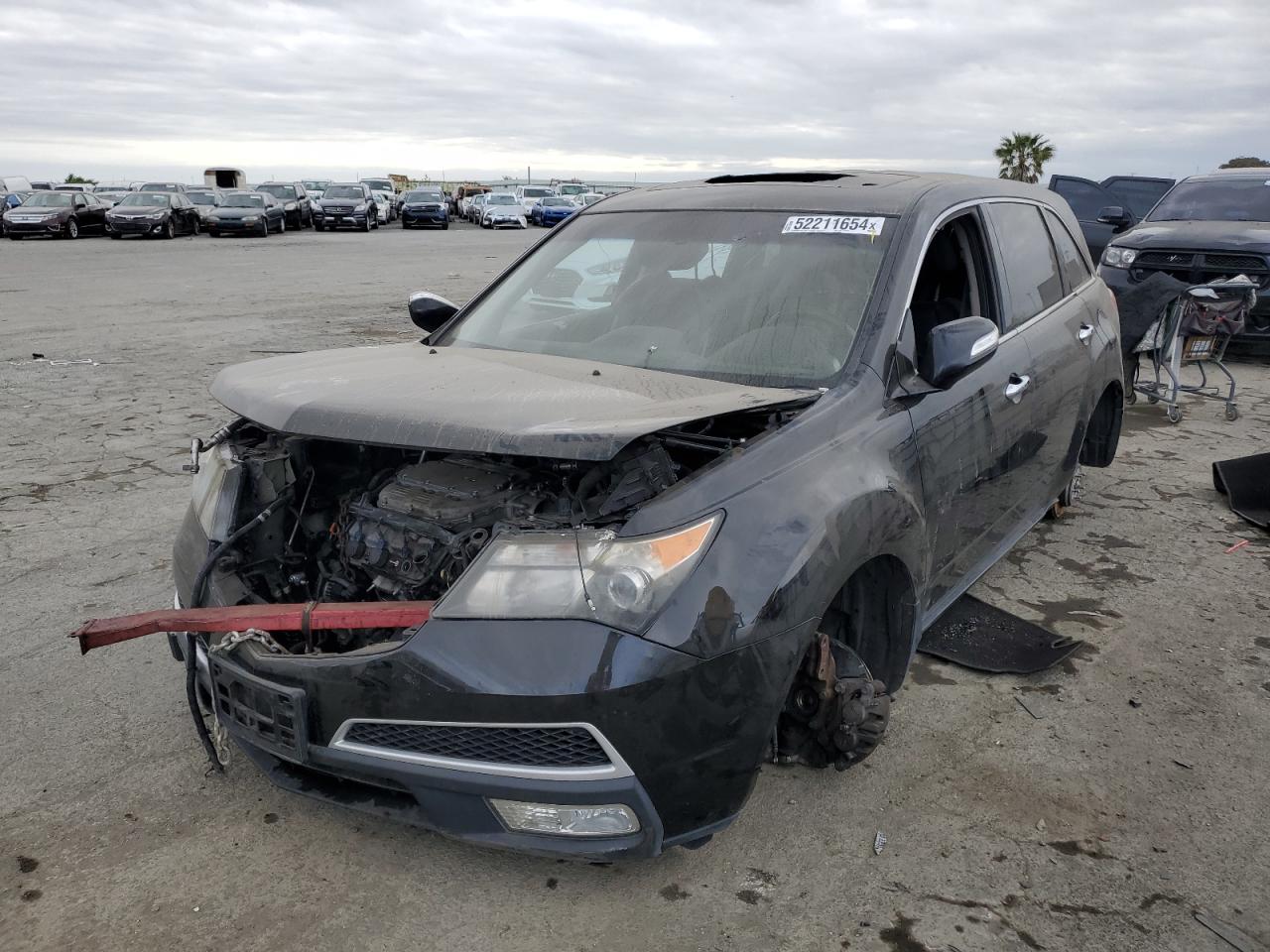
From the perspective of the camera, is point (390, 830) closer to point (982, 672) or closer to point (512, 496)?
point (512, 496)

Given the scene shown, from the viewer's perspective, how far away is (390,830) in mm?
2736

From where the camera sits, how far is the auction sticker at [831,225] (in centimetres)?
339

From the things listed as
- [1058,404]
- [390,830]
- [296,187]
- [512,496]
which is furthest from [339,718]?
[296,187]

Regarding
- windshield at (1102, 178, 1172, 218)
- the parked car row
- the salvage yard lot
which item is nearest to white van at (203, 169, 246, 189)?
the parked car row

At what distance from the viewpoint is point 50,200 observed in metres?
29.1

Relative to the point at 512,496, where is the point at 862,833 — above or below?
below

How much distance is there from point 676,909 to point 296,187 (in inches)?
1493

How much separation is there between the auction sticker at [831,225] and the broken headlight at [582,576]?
152 centimetres

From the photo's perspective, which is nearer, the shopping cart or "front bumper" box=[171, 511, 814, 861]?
"front bumper" box=[171, 511, 814, 861]

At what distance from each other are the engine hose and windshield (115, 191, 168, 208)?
29818 millimetres

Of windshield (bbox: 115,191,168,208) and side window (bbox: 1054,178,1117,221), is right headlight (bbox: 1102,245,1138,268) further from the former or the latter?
windshield (bbox: 115,191,168,208)

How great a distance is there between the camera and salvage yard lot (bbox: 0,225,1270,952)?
239 cm

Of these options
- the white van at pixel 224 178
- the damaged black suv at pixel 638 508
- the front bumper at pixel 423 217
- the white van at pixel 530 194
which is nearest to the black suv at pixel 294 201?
the front bumper at pixel 423 217

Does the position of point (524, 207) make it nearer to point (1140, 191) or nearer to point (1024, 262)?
point (1140, 191)
